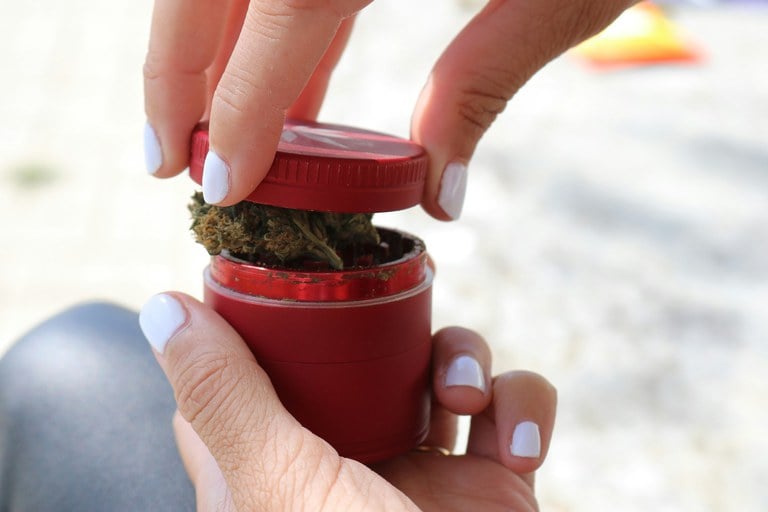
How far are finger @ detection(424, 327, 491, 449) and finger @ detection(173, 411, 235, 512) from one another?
0.30 m

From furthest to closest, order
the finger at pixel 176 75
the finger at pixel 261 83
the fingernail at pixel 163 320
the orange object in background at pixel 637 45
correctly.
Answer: the orange object in background at pixel 637 45, the finger at pixel 176 75, the fingernail at pixel 163 320, the finger at pixel 261 83

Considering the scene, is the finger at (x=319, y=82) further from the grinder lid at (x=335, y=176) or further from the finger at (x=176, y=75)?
the grinder lid at (x=335, y=176)

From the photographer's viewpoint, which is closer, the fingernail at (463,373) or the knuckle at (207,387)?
the knuckle at (207,387)

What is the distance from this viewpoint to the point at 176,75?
118 cm

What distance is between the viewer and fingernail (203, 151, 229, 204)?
36.6 inches

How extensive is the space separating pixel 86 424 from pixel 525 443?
653 millimetres

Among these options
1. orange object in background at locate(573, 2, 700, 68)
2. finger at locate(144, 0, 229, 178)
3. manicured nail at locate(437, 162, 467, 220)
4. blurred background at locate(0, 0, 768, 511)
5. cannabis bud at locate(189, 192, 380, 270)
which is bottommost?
blurred background at locate(0, 0, 768, 511)

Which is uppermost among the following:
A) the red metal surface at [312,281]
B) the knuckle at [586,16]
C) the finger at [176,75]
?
the knuckle at [586,16]

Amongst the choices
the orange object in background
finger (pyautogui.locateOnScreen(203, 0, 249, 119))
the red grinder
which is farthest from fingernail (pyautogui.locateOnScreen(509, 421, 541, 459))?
the orange object in background

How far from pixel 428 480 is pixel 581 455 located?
3.86ft

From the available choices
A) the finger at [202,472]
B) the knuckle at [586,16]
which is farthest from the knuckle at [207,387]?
the knuckle at [586,16]

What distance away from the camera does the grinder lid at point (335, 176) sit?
3.08ft

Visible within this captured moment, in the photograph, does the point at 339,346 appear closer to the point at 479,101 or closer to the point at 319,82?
the point at 479,101

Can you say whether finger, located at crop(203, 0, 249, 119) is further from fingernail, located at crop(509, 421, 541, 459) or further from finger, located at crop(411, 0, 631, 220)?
fingernail, located at crop(509, 421, 541, 459)
